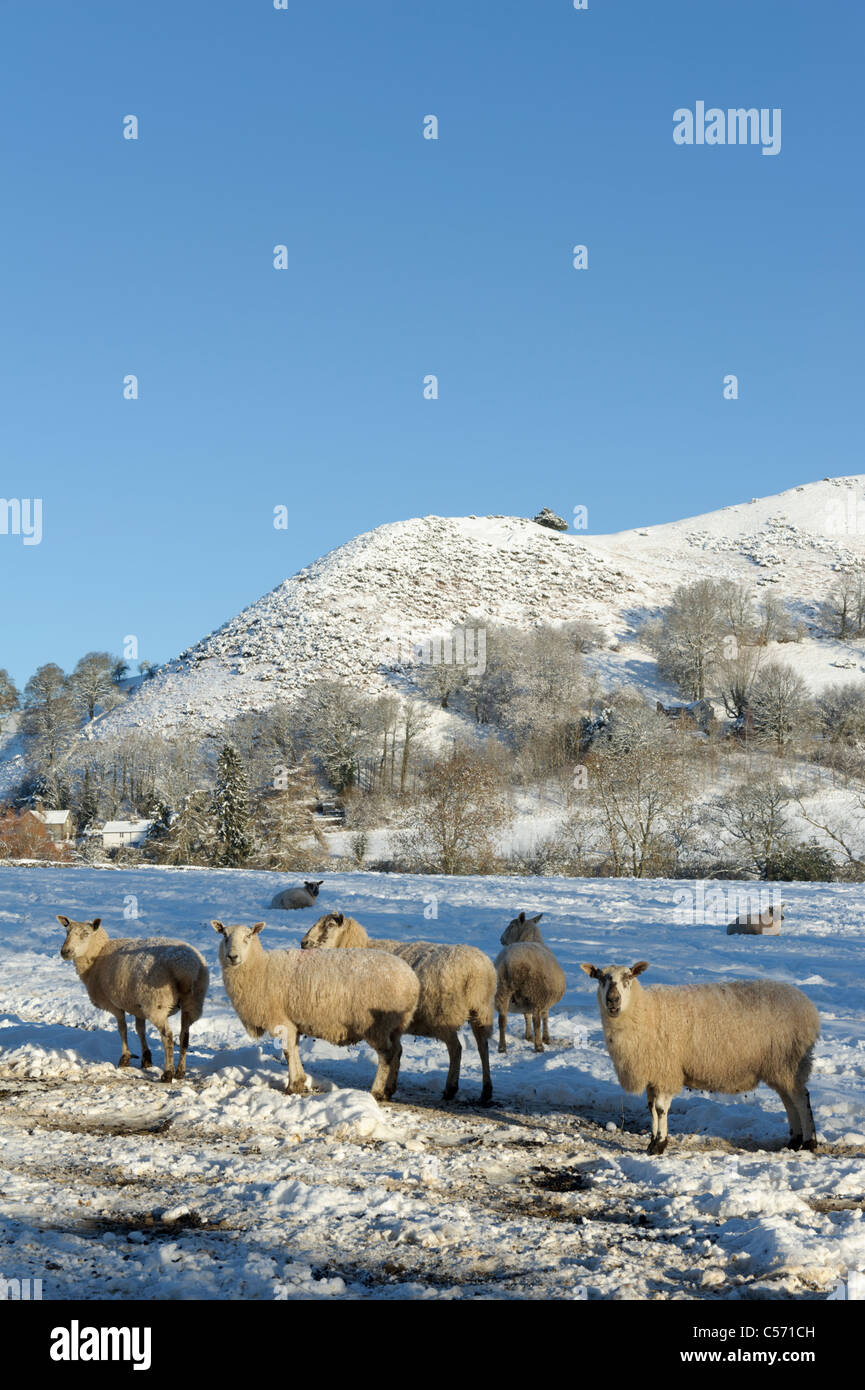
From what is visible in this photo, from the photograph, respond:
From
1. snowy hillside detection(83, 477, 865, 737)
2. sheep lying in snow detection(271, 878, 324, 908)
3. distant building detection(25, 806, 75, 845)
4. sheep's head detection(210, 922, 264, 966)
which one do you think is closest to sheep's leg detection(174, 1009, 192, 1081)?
sheep's head detection(210, 922, 264, 966)

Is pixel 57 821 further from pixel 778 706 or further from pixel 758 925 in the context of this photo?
pixel 758 925

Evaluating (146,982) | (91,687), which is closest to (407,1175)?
(146,982)

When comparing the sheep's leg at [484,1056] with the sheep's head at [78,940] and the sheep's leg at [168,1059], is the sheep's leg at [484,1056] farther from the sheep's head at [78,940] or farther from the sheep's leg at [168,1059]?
the sheep's head at [78,940]

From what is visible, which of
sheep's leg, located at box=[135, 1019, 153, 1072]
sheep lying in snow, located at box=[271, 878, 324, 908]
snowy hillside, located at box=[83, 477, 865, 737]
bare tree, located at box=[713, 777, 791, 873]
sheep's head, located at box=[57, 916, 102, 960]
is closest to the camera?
sheep's leg, located at box=[135, 1019, 153, 1072]

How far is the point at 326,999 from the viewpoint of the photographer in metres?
11.8

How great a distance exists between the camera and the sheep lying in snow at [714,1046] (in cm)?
1019

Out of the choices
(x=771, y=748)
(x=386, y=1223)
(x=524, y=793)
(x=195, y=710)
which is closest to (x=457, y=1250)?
(x=386, y=1223)

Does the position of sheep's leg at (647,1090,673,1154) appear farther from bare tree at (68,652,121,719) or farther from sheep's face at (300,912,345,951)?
bare tree at (68,652,121,719)

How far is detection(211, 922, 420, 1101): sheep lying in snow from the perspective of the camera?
38.5 feet

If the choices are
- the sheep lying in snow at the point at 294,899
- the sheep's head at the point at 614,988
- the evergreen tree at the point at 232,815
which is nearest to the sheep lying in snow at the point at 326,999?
the sheep's head at the point at 614,988

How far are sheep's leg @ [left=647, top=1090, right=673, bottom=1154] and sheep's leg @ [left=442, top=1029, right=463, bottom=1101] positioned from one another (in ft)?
9.58

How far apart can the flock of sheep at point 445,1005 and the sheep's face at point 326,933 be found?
20 millimetres

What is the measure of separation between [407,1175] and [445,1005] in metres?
3.76
